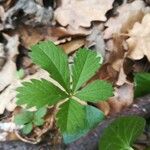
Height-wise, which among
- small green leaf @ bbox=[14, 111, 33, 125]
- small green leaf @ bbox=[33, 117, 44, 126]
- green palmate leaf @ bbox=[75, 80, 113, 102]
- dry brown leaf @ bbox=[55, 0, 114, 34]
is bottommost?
small green leaf @ bbox=[33, 117, 44, 126]

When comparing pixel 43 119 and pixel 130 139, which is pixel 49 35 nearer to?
pixel 43 119

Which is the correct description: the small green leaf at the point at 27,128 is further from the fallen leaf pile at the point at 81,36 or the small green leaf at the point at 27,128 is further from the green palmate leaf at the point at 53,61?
the green palmate leaf at the point at 53,61

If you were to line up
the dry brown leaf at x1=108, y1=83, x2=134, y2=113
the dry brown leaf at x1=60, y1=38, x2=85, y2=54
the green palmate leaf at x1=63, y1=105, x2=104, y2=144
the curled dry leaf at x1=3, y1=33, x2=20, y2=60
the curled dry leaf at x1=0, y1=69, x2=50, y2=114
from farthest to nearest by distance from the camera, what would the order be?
1. the curled dry leaf at x1=3, y1=33, x2=20, y2=60
2. the dry brown leaf at x1=60, y1=38, x2=85, y2=54
3. the curled dry leaf at x1=0, y1=69, x2=50, y2=114
4. the dry brown leaf at x1=108, y1=83, x2=134, y2=113
5. the green palmate leaf at x1=63, y1=105, x2=104, y2=144

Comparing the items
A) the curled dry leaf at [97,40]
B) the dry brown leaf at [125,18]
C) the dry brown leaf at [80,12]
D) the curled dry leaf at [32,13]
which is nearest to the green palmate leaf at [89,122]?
the curled dry leaf at [97,40]

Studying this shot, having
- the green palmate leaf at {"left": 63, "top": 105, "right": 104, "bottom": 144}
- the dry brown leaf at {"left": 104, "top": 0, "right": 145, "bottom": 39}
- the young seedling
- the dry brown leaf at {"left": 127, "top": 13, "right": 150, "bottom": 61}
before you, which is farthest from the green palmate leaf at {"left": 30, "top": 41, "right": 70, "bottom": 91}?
the dry brown leaf at {"left": 104, "top": 0, "right": 145, "bottom": 39}

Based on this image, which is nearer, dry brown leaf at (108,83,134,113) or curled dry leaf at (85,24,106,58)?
dry brown leaf at (108,83,134,113)

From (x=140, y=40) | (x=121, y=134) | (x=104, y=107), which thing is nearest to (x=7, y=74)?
(x=104, y=107)

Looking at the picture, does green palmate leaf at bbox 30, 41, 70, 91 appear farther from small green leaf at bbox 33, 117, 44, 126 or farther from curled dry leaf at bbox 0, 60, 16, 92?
curled dry leaf at bbox 0, 60, 16, 92

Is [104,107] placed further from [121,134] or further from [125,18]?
[125,18]
